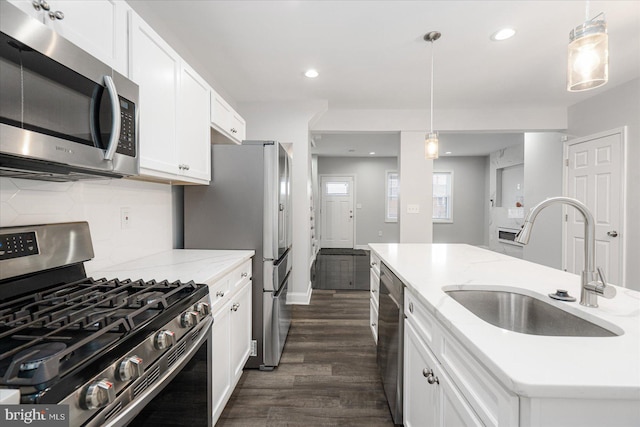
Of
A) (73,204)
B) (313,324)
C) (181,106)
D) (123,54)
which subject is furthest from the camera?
(313,324)

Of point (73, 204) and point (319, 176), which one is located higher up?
point (319, 176)

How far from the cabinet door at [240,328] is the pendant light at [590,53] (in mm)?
2005

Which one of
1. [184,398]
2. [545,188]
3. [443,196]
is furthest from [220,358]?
[443,196]

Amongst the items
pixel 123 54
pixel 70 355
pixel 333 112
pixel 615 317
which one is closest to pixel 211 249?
pixel 123 54

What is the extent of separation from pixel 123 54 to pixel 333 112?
3093mm

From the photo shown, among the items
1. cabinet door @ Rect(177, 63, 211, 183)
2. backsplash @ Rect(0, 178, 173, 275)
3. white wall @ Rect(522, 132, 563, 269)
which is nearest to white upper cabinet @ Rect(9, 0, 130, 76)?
cabinet door @ Rect(177, 63, 211, 183)

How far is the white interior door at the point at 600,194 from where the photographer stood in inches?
131

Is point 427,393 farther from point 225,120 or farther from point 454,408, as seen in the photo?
point 225,120

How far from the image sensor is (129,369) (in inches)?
30.5

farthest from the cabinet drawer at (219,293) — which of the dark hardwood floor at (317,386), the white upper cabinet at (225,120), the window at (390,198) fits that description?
the window at (390,198)

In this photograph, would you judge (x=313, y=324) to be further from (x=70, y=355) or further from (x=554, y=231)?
(x=554, y=231)

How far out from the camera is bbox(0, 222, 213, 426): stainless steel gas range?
24.5 inches

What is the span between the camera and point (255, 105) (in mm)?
3777

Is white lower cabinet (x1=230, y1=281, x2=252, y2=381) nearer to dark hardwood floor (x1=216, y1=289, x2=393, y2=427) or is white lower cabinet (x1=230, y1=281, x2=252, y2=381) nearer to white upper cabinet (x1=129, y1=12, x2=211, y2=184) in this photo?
dark hardwood floor (x1=216, y1=289, x2=393, y2=427)
